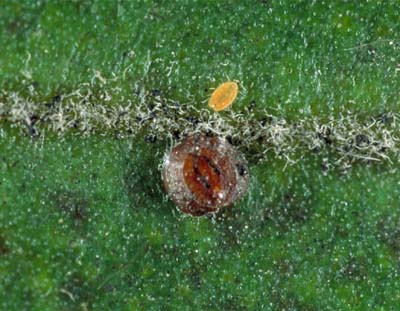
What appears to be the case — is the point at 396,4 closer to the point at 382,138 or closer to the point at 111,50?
the point at 382,138

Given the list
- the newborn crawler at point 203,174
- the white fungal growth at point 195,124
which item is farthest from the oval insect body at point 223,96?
the newborn crawler at point 203,174

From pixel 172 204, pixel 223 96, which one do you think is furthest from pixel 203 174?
pixel 223 96

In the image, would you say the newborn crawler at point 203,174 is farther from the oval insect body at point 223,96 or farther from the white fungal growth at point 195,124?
the oval insect body at point 223,96

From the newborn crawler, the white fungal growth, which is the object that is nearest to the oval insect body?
the white fungal growth

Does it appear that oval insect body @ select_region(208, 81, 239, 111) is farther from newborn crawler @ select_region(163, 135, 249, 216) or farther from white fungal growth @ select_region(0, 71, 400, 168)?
newborn crawler @ select_region(163, 135, 249, 216)

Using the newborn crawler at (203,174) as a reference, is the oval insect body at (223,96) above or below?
above

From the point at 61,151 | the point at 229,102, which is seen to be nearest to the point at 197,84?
the point at 229,102

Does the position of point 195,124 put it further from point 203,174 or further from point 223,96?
point 203,174
